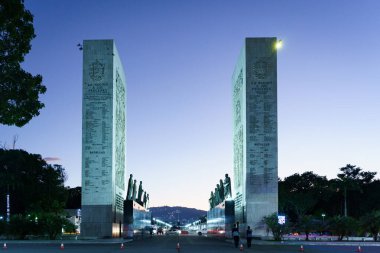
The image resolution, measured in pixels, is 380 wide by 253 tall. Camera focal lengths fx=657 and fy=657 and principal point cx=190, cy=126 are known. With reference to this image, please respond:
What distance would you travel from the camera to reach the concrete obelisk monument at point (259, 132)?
7419cm

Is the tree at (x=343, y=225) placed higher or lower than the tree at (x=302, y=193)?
lower

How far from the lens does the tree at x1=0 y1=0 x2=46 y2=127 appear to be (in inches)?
1161

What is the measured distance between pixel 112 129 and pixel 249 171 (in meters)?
16.7

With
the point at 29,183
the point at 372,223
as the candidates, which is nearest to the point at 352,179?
the point at 29,183

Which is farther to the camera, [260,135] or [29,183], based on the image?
[29,183]

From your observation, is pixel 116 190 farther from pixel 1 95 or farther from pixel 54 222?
pixel 1 95

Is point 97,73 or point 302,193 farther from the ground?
point 97,73

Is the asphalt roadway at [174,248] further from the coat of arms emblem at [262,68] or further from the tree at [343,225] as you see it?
the coat of arms emblem at [262,68]

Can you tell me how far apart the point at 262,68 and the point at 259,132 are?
24.1 ft

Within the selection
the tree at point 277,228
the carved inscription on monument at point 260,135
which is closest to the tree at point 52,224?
the carved inscription on monument at point 260,135

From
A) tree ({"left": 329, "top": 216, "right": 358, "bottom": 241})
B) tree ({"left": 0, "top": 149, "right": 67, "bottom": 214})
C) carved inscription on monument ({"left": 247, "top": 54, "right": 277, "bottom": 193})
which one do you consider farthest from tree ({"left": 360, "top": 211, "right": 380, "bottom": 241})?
tree ({"left": 0, "top": 149, "right": 67, "bottom": 214})

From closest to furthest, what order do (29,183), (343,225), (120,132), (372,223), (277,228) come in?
(372,223), (277,228), (343,225), (120,132), (29,183)

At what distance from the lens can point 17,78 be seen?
98.8 ft

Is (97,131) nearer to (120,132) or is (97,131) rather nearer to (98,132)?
(98,132)
